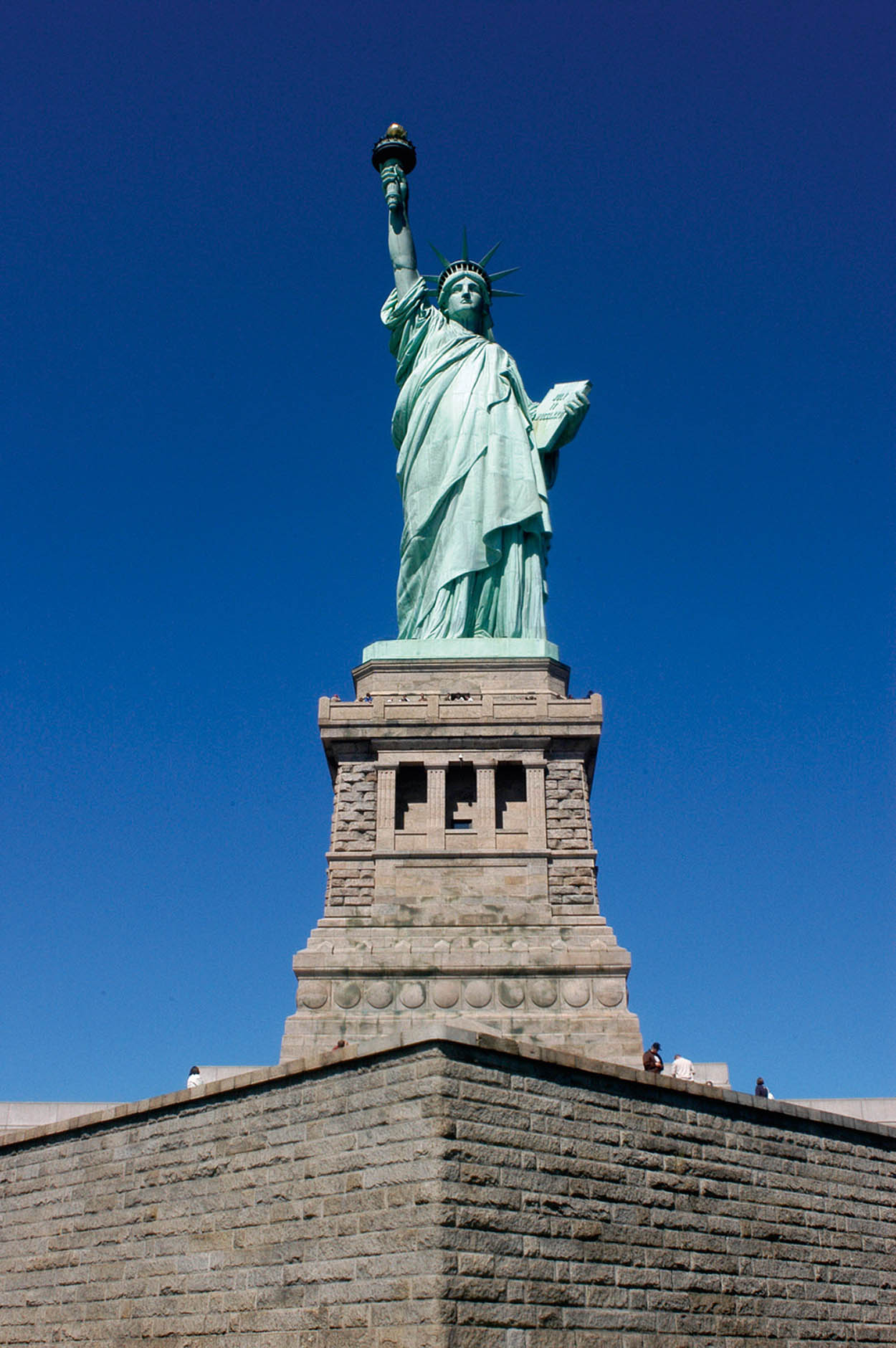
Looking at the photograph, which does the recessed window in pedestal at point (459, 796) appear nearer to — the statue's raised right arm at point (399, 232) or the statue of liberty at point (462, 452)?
the statue of liberty at point (462, 452)

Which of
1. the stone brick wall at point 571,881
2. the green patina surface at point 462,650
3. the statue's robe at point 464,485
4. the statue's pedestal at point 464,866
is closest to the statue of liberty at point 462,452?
the statue's robe at point 464,485

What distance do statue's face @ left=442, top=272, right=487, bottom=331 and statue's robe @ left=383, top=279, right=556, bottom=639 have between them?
0.34m

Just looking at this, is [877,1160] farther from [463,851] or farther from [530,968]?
[463,851]

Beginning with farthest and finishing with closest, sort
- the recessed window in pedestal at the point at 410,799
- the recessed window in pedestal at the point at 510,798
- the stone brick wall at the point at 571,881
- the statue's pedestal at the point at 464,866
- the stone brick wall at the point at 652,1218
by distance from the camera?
1. the recessed window in pedestal at the point at 410,799
2. the recessed window in pedestal at the point at 510,798
3. the stone brick wall at the point at 571,881
4. the statue's pedestal at the point at 464,866
5. the stone brick wall at the point at 652,1218

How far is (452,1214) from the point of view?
31.4 ft

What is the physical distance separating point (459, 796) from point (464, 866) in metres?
1.43

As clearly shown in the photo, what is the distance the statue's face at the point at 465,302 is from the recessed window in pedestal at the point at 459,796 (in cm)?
1081

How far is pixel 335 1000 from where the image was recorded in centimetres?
1805

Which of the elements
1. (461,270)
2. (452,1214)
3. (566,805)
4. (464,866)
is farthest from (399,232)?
(452,1214)

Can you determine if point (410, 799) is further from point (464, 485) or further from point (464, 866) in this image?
point (464, 485)

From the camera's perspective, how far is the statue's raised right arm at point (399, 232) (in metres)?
26.8

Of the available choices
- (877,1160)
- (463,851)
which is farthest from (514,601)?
(877,1160)

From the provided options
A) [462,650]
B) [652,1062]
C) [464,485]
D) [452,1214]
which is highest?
[464,485]

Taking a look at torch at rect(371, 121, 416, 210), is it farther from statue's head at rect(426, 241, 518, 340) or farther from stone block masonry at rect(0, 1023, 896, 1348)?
stone block masonry at rect(0, 1023, 896, 1348)
